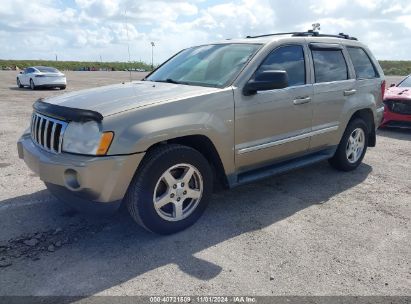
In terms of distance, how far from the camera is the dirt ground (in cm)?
293

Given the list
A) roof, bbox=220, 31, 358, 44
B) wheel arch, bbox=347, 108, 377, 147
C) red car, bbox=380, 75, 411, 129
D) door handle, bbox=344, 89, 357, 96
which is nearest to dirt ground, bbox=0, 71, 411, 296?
wheel arch, bbox=347, 108, 377, 147

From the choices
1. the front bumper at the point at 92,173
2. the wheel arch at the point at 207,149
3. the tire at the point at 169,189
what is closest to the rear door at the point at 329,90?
the wheel arch at the point at 207,149

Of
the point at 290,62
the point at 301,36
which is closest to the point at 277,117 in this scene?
the point at 290,62

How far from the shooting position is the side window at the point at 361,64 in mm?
5527

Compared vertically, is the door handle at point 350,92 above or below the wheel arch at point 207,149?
above

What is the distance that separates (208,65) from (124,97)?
123 centimetres

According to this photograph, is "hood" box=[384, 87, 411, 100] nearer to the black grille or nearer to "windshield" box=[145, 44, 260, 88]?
"windshield" box=[145, 44, 260, 88]

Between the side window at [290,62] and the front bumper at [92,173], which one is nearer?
the front bumper at [92,173]

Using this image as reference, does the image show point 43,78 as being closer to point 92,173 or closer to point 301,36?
point 301,36

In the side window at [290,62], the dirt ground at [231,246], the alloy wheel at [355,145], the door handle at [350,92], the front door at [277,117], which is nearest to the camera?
the dirt ground at [231,246]

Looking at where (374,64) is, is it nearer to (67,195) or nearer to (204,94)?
(204,94)

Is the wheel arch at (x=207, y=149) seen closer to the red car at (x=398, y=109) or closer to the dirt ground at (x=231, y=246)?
the dirt ground at (x=231, y=246)

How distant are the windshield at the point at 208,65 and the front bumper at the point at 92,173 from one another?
135cm

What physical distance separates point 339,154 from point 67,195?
12.5ft
